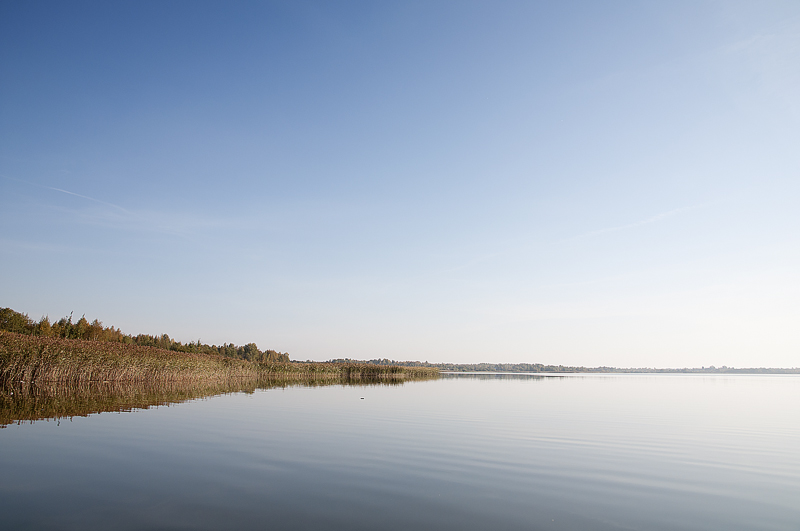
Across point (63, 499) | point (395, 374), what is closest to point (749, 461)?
point (63, 499)

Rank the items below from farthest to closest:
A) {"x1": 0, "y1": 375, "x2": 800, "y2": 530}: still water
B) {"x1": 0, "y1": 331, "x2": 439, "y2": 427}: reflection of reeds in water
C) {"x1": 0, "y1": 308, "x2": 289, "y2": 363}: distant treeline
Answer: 1. {"x1": 0, "y1": 308, "x2": 289, "y2": 363}: distant treeline
2. {"x1": 0, "y1": 331, "x2": 439, "y2": 427}: reflection of reeds in water
3. {"x1": 0, "y1": 375, "x2": 800, "y2": 530}: still water

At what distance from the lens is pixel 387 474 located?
914cm

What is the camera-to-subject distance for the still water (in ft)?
21.8

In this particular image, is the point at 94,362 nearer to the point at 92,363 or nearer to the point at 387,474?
the point at 92,363

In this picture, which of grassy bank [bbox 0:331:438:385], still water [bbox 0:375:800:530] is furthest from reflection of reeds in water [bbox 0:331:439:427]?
still water [bbox 0:375:800:530]

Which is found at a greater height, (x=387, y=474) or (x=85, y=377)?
(x=85, y=377)

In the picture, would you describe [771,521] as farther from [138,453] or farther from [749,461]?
[138,453]

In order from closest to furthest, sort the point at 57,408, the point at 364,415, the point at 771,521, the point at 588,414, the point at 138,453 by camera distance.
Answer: the point at 771,521, the point at 138,453, the point at 57,408, the point at 364,415, the point at 588,414

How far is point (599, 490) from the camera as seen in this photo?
838 cm

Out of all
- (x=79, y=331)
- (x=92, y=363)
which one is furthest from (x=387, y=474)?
(x=79, y=331)

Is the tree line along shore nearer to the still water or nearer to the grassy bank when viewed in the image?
the grassy bank

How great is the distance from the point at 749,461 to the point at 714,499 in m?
4.82

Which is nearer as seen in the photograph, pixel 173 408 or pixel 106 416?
pixel 106 416

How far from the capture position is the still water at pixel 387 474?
21.8 feet
